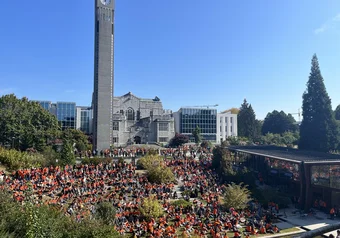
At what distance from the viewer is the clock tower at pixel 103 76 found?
143ft

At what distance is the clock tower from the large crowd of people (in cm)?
1118

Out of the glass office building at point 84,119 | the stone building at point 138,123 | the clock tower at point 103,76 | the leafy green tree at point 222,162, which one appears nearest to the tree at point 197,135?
the stone building at point 138,123

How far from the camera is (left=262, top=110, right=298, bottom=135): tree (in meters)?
86.0

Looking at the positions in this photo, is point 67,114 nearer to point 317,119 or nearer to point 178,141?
point 178,141

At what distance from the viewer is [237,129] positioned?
78875 millimetres

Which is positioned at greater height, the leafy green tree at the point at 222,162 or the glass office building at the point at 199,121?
the glass office building at the point at 199,121

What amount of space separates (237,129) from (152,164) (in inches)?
2046

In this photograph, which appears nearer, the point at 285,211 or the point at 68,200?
the point at 68,200

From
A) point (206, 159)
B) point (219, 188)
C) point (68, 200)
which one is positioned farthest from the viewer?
point (206, 159)

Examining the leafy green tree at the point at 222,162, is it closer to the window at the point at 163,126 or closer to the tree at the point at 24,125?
the window at the point at 163,126

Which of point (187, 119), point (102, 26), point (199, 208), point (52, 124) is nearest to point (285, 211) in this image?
point (199, 208)

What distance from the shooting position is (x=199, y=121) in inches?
2638

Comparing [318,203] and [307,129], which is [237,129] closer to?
[307,129]

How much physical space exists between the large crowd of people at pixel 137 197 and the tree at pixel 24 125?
1045 cm
